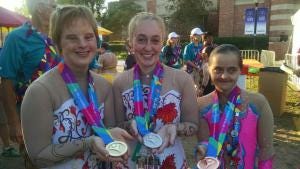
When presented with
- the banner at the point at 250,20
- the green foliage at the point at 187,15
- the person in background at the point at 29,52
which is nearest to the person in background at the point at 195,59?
the person in background at the point at 29,52

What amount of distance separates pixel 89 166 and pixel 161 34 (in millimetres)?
1030

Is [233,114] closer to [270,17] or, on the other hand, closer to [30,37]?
[30,37]

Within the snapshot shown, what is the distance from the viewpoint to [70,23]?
202 cm

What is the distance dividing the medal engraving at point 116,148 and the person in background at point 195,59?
747 cm

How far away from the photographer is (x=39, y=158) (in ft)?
6.34

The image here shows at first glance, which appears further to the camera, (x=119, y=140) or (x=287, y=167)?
(x=287, y=167)

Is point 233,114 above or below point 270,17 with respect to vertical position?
below


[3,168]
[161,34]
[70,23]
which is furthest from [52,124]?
[3,168]

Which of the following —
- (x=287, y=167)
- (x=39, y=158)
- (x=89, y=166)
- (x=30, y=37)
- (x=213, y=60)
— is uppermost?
(x=30, y=37)

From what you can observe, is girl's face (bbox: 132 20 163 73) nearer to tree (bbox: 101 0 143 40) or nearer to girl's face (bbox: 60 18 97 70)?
girl's face (bbox: 60 18 97 70)

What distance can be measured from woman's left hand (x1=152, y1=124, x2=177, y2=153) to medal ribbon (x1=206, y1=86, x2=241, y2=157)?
34cm

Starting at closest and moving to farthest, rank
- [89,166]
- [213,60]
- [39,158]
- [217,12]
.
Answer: [39,158] → [89,166] → [213,60] → [217,12]

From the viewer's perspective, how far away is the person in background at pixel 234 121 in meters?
2.51

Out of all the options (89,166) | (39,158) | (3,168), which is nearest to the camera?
(39,158)
